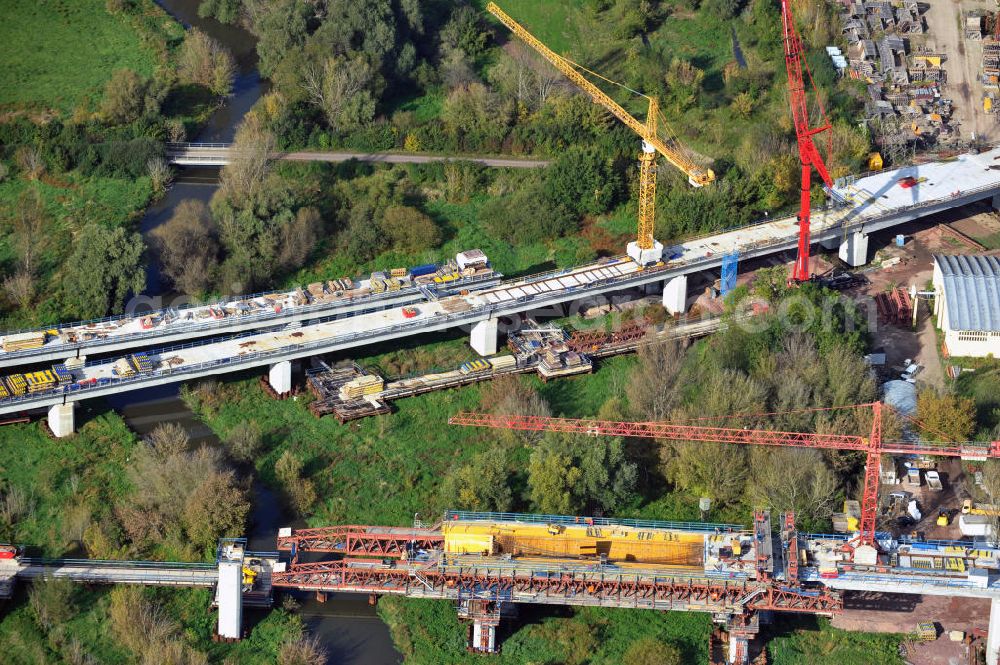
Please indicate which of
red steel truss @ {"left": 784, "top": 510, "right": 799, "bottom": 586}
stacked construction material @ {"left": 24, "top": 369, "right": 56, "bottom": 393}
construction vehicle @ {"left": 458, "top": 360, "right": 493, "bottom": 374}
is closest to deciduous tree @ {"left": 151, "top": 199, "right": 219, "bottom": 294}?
stacked construction material @ {"left": 24, "top": 369, "right": 56, "bottom": 393}

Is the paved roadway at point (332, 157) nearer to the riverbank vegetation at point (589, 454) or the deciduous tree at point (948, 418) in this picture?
the riverbank vegetation at point (589, 454)

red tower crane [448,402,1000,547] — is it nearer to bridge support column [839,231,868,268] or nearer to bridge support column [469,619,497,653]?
bridge support column [469,619,497,653]

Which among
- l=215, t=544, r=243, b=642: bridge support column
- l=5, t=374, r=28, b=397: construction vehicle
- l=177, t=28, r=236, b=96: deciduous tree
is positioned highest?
l=177, t=28, r=236, b=96: deciduous tree

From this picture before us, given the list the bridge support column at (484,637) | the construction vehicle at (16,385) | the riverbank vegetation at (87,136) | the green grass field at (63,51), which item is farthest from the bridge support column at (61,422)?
the green grass field at (63,51)

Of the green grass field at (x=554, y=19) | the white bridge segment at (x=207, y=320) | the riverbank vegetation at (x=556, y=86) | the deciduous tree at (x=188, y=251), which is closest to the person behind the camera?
the white bridge segment at (x=207, y=320)

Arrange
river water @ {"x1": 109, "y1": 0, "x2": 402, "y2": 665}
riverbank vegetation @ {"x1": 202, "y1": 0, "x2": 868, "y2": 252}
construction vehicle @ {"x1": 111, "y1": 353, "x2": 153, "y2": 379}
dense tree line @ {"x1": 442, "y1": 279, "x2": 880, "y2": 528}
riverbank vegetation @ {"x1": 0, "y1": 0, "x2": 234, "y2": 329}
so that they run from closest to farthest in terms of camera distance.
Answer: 1. river water @ {"x1": 109, "y1": 0, "x2": 402, "y2": 665}
2. dense tree line @ {"x1": 442, "y1": 279, "x2": 880, "y2": 528}
3. construction vehicle @ {"x1": 111, "y1": 353, "x2": 153, "y2": 379}
4. riverbank vegetation @ {"x1": 0, "y1": 0, "x2": 234, "y2": 329}
5. riverbank vegetation @ {"x1": 202, "y1": 0, "x2": 868, "y2": 252}

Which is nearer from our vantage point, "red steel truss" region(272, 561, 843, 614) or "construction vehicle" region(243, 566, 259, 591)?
"red steel truss" region(272, 561, 843, 614)
